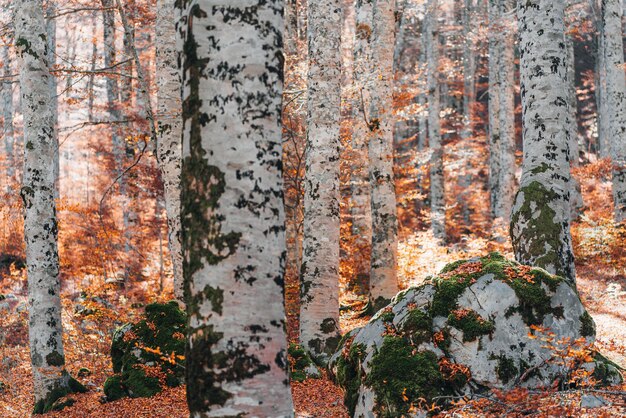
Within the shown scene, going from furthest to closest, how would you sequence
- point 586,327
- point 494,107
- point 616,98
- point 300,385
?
point 494,107
point 616,98
point 300,385
point 586,327

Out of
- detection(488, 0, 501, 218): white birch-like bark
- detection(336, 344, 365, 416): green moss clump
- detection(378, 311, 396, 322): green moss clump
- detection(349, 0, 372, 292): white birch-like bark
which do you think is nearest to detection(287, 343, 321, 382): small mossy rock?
detection(336, 344, 365, 416): green moss clump

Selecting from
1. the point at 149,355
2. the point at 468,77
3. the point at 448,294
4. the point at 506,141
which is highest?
the point at 468,77

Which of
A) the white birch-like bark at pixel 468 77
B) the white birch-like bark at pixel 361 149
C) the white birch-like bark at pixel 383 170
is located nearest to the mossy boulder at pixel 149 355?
the white birch-like bark at pixel 383 170

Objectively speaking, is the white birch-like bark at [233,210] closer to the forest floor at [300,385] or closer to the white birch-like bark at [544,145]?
the forest floor at [300,385]

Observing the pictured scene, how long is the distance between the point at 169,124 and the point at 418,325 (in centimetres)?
554

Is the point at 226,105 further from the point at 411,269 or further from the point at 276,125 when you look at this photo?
the point at 411,269

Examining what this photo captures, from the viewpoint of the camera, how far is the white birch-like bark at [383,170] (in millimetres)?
10992

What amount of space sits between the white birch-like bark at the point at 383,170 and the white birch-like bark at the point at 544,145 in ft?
14.0

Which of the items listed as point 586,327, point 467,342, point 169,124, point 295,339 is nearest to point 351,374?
point 467,342

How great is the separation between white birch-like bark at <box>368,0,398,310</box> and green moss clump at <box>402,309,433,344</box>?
5649mm

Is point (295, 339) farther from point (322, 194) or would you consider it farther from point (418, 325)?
point (418, 325)

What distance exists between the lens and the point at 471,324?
16.8ft

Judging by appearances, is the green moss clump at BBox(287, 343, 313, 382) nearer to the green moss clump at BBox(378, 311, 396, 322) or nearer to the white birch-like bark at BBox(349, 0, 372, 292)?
the green moss clump at BBox(378, 311, 396, 322)

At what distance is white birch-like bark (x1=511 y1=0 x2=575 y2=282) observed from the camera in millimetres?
6551
